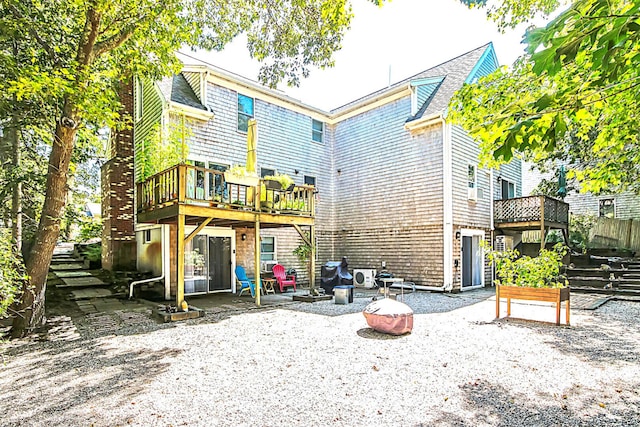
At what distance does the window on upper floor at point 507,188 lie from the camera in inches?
584

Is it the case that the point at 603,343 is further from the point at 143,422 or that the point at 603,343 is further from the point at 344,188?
the point at 344,188

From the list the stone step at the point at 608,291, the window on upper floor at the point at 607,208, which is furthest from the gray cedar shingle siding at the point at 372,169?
the window on upper floor at the point at 607,208

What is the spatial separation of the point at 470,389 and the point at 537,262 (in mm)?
4274

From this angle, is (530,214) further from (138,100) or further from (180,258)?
(138,100)

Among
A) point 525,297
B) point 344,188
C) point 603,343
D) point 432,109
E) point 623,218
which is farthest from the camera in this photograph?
point 623,218

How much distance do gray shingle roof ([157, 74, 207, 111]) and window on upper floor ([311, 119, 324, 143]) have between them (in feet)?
15.9

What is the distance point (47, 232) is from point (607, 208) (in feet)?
73.3

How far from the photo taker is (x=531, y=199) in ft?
42.2

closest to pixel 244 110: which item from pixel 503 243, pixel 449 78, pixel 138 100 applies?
pixel 138 100

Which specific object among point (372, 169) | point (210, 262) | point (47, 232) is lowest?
point (210, 262)

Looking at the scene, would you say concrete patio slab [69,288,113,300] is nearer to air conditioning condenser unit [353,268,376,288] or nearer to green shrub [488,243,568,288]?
air conditioning condenser unit [353,268,376,288]

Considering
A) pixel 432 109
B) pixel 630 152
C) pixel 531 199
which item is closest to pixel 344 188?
pixel 432 109

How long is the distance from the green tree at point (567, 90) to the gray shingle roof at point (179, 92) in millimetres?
7727

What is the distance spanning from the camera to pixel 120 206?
10820 mm
